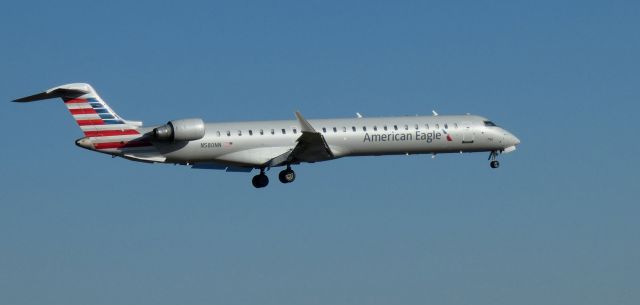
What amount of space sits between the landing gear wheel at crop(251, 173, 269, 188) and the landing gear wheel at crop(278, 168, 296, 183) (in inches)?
41.6

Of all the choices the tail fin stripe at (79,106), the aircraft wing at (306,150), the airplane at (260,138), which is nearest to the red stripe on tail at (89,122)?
the airplane at (260,138)

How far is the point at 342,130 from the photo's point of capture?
2357 inches

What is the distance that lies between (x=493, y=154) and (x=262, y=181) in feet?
38.6

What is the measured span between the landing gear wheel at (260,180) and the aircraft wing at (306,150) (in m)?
2.54

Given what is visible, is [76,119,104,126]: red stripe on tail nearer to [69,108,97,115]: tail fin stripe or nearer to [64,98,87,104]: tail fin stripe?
[69,108,97,115]: tail fin stripe

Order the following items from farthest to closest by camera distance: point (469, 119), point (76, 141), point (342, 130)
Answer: point (469, 119)
point (342, 130)
point (76, 141)

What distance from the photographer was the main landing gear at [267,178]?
5991cm

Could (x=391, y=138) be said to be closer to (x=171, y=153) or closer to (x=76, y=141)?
(x=171, y=153)

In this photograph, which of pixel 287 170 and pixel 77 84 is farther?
pixel 287 170

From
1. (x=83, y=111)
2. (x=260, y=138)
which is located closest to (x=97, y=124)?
(x=83, y=111)

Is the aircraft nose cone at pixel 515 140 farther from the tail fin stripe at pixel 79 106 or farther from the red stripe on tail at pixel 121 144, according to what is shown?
the tail fin stripe at pixel 79 106

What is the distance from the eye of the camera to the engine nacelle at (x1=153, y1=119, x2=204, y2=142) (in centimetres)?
5594

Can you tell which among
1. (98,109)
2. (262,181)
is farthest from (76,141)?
(262,181)

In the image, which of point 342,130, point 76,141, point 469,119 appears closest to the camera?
point 76,141
